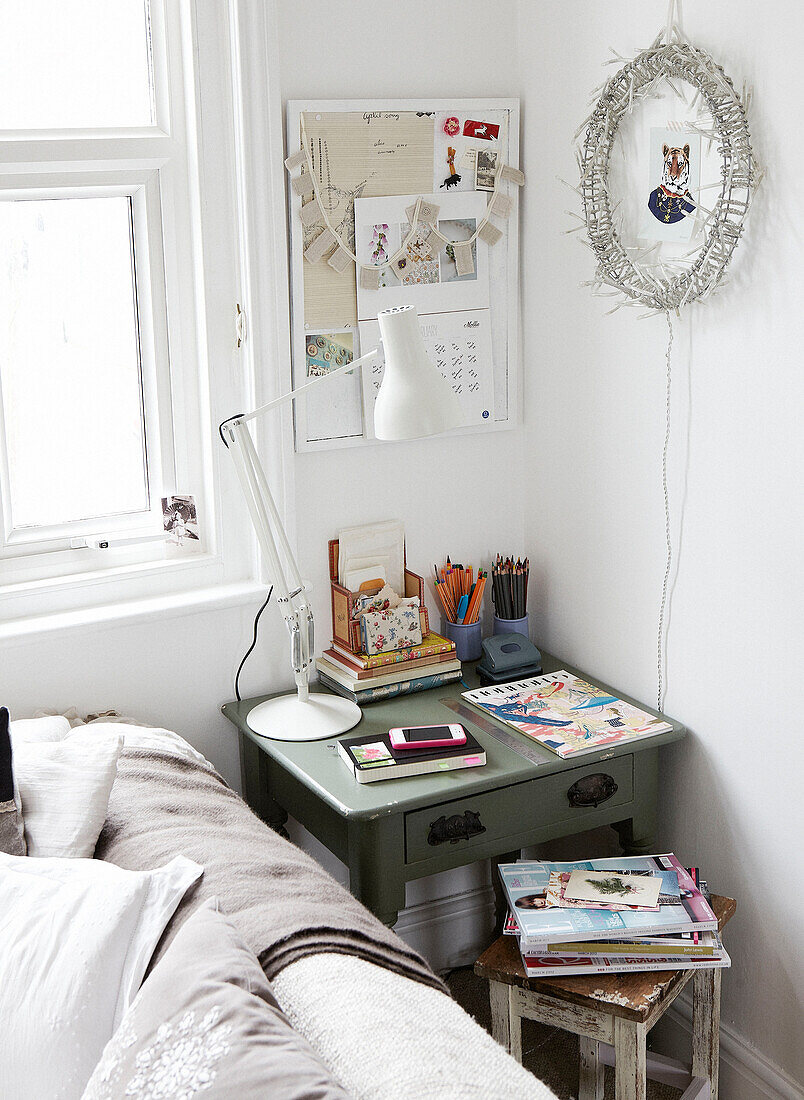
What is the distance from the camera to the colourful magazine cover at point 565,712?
1944mm

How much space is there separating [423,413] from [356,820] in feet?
2.08

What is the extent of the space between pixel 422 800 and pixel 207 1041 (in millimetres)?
717

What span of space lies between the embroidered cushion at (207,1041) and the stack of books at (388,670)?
89cm

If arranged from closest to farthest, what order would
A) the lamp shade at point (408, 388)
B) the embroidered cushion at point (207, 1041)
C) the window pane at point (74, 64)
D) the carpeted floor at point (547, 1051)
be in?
1. the embroidered cushion at point (207, 1041)
2. the lamp shade at point (408, 388)
3. the window pane at point (74, 64)
4. the carpeted floor at point (547, 1051)

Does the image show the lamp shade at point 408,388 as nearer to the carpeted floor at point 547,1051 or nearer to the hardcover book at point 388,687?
the hardcover book at point 388,687

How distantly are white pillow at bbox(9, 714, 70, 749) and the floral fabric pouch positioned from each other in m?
0.58

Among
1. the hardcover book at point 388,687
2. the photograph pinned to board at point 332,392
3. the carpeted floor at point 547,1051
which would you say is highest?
the photograph pinned to board at point 332,392

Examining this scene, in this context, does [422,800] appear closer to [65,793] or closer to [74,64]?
[65,793]

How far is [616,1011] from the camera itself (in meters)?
1.67

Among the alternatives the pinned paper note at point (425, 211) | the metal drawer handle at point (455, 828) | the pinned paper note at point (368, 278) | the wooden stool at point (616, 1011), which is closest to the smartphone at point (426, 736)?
the metal drawer handle at point (455, 828)

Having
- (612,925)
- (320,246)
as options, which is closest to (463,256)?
(320,246)

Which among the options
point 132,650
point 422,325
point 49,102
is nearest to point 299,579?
point 132,650

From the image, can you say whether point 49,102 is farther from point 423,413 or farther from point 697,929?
point 697,929

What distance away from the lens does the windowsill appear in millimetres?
1937
